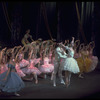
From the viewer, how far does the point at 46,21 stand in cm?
1402

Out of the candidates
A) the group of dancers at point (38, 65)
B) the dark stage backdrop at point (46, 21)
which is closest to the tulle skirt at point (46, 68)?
the group of dancers at point (38, 65)

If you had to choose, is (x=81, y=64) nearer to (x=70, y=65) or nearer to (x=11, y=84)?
(x=70, y=65)

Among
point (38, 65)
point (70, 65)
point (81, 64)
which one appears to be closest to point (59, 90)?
point (70, 65)

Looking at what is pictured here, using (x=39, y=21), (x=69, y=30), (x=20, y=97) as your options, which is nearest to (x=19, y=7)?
(x=39, y=21)

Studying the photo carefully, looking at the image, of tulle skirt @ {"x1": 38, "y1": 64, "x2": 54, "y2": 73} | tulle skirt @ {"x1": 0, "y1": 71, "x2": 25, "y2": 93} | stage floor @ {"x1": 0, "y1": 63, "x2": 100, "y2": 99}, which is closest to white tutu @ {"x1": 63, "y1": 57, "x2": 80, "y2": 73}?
stage floor @ {"x1": 0, "y1": 63, "x2": 100, "y2": 99}

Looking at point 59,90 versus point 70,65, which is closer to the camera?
point 59,90

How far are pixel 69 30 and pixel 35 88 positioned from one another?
8922 mm

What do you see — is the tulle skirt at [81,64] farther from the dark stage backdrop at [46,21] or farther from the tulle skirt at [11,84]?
the dark stage backdrop at [46,21]

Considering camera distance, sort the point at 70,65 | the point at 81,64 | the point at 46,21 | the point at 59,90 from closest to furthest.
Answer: the point at 59,90 → the point at 70,65 → the point at 81,64 → the point at 46,21

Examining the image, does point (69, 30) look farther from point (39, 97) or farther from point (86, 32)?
point (39, 97)

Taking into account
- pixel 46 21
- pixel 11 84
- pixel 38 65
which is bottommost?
pixel 11 84

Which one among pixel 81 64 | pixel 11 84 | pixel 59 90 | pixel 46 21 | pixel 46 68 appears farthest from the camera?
pixel 46 21

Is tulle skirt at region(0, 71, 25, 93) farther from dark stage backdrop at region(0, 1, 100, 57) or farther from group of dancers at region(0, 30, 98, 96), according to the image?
dark stage backdrop at region(0, 1, 100, 57)

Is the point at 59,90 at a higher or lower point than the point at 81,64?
lower
